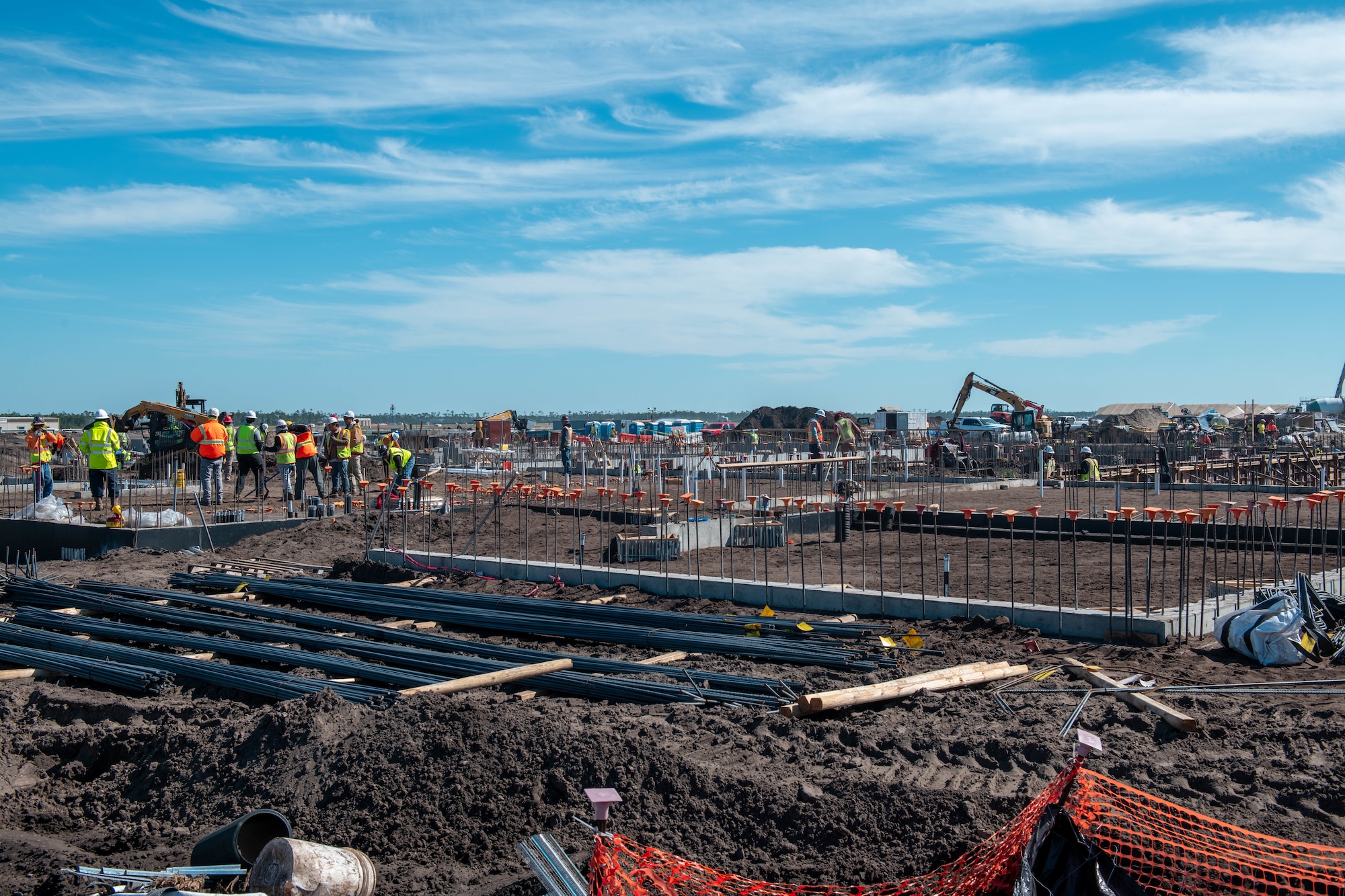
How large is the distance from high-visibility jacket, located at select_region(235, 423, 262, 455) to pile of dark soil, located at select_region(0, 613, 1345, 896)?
13.4 metres

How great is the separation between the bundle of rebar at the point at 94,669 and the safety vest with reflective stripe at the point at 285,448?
32.7ft

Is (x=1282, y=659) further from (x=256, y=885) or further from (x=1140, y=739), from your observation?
(x=256, y=885)

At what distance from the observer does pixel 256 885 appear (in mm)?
4410

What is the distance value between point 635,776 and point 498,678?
7.75ft

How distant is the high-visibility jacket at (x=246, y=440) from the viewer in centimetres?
1975

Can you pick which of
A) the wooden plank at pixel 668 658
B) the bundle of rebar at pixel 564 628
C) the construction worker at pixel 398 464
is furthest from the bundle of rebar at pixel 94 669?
the construction worker at pixel 398 464

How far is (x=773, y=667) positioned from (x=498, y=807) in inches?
123

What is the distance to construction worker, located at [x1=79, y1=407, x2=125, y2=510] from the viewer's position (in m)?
17.4

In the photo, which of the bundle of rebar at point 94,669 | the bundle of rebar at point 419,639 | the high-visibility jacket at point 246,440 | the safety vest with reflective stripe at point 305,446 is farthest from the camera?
the high-visibility jacket at point 246,440

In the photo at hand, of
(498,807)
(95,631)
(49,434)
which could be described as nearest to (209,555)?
(95,631)

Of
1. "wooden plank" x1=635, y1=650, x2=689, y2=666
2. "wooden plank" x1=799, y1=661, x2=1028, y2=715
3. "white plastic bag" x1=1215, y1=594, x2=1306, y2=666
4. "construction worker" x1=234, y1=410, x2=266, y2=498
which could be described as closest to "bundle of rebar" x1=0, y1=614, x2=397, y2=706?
"wooden plank" x1=635, y1=650, x2=689, y2=666

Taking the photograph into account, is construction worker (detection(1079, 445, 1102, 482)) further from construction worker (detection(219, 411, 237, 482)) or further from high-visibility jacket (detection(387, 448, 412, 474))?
construction worker (detection(219, 411, 237, 482))

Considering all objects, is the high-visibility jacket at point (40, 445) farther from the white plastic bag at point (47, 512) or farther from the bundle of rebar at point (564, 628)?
the bundle of rebar at point (564, 628)

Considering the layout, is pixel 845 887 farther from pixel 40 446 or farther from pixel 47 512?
pixel 40 446
